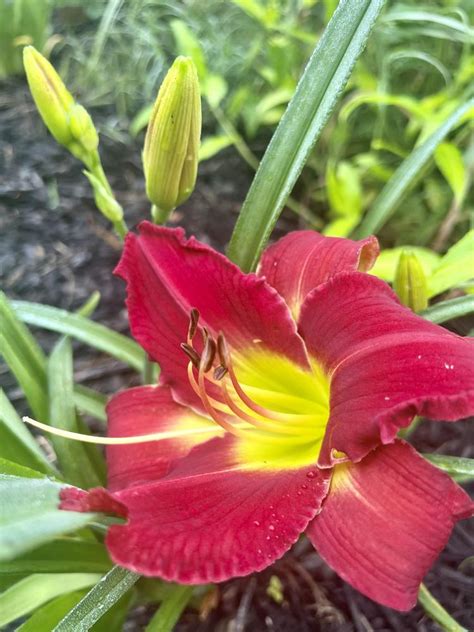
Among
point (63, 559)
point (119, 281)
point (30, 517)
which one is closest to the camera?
point (30, 517)

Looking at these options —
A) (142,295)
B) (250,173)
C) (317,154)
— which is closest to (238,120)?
(250,173)

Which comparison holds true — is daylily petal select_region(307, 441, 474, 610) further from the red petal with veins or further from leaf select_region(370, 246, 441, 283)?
leaf select_region(370, 246, 441, 283)

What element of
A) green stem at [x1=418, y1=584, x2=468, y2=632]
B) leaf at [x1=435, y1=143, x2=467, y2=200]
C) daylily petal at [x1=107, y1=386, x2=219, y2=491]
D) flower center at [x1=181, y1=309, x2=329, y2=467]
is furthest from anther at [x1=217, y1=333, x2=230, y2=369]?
leaf at [x1=435, y1=143, x2=467, y2=200]

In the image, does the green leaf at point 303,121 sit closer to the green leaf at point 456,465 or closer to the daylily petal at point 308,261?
the daylily petal at point 308,261

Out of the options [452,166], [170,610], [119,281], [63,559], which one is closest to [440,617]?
[170,610]

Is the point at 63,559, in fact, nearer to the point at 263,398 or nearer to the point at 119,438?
the point at 119,438
